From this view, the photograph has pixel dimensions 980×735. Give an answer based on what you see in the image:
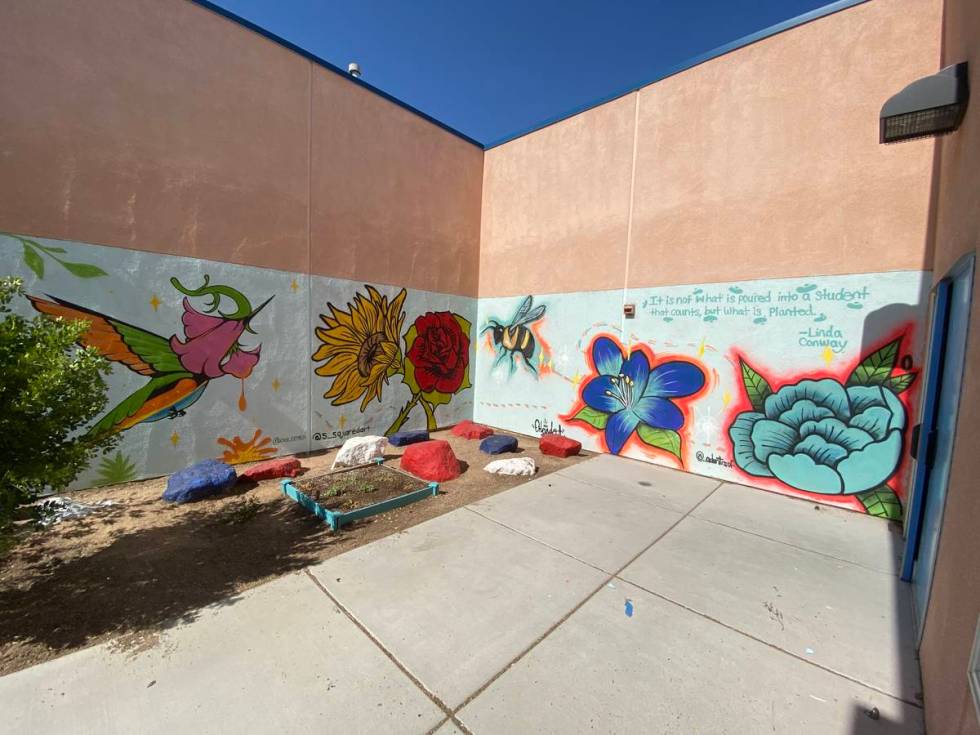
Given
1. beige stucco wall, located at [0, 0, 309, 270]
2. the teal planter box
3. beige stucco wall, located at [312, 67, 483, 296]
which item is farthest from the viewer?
beige stucco wall, located at [312, 67, 483, 296]

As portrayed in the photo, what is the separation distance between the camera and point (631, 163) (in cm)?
659

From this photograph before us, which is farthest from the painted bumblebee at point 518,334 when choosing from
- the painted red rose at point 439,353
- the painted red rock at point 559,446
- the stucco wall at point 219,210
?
the painted red rock at point 559,446

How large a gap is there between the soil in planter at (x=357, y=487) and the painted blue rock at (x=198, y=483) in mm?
780

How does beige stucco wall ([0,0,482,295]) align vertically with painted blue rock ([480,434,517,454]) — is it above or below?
above

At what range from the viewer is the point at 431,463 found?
5375mm

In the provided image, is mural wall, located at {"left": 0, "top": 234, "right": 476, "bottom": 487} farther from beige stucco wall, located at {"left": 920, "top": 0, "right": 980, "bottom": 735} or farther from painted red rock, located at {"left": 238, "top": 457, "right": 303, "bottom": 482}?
beige stucco wall, located at {"left": 920, "top": 0, "right": 980, "bottom": 735}

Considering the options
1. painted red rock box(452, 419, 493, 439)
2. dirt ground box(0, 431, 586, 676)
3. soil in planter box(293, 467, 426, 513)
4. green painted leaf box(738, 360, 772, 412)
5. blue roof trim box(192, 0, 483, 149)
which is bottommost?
dirt ground box(0, 431, 586, 676)

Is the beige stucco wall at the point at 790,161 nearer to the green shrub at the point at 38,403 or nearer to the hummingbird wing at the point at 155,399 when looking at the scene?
the green shrub at the point at 38,403

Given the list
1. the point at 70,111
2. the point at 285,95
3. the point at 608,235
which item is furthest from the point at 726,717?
the point at 285,95

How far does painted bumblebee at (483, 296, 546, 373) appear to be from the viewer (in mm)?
8032

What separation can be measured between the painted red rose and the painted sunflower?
1.58 ft

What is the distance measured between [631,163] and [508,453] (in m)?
5.14

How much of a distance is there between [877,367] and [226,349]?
8.16 meters

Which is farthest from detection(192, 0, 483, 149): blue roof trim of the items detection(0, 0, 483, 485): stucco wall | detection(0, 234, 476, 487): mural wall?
detection(0, 234, 476, 487): mural wall
